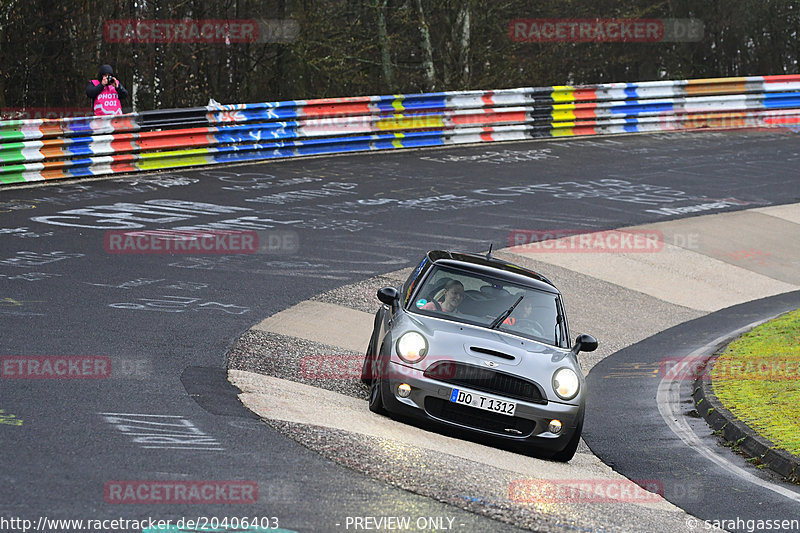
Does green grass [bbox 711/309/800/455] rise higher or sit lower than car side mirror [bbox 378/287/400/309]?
lower

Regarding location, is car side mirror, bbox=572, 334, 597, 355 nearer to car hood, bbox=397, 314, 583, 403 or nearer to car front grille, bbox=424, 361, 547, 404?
car hood, bbox=397, 314, 583, 403

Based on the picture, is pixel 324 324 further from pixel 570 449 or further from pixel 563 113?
pixel 563 113

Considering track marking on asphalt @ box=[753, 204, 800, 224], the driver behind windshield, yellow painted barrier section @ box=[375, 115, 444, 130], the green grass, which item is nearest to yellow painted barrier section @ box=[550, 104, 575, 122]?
yellow painted barrier section @ box=[375, 115, 444, 130]

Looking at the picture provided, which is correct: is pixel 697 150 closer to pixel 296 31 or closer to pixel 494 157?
pixel 494 157

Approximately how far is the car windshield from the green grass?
2117 mm

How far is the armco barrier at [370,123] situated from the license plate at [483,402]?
12.5 meters

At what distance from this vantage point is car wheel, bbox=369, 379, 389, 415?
29.1 feet

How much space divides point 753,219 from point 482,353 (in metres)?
12.7

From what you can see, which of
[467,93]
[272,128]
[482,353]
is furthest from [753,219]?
[482,353]

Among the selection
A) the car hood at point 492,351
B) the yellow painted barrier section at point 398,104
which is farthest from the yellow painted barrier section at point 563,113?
the car hood at point 492,351

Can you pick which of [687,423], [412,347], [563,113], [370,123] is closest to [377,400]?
[412,347]

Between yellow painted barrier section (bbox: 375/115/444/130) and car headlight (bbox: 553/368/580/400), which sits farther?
yellow painted barrier section (bbox: 375/115/444/130)

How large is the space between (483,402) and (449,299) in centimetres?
138

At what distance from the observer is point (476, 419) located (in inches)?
338
